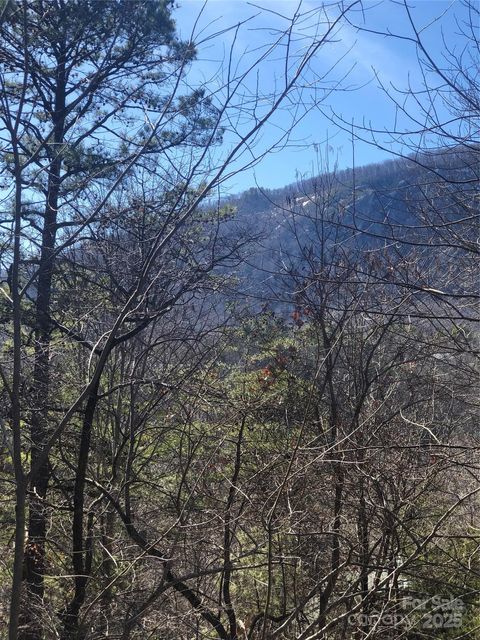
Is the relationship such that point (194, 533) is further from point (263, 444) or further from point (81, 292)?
point (81, 292)

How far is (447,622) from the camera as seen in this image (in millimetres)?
5562

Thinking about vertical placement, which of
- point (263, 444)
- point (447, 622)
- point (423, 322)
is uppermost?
point (423, 322)

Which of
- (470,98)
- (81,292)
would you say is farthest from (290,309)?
(470,98)

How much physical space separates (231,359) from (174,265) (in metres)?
2.72

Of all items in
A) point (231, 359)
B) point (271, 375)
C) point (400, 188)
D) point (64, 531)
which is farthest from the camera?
point (231, 359)

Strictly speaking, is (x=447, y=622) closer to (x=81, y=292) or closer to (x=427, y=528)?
(x=427, y=528)

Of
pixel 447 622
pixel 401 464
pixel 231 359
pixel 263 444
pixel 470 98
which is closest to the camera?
pixel 470 98

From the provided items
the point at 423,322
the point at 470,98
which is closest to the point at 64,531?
the point at 423,322

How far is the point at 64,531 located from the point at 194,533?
8.06 feet

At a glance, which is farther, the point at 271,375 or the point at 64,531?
the point at 271,375

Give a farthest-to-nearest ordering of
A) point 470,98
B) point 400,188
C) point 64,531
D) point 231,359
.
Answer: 1. point 231,359
2. point 64,531
3. point 400,188
4. point 470,98

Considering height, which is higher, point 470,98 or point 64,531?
point 470,98

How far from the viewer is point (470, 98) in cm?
348

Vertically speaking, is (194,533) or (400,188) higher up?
(400,188)
